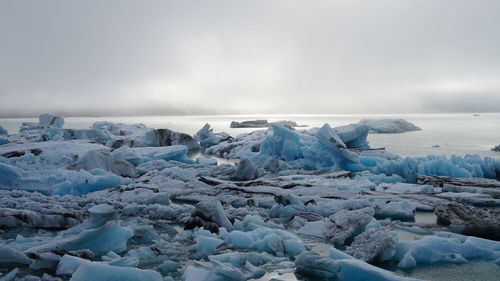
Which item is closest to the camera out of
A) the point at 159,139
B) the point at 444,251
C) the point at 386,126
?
the point at 444,251

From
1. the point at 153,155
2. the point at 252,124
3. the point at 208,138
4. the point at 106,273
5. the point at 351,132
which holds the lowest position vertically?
the point at 252,124

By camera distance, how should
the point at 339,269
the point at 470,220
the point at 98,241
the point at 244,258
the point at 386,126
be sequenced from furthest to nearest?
the point at 386,126 < the point at 470,220 < the point at 98,241 < the point at 244,258 < the point at 339,269

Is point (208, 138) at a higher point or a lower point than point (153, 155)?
lower

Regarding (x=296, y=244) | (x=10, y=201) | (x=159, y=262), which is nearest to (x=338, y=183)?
(x=296, y=244)

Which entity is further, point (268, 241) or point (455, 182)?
point (455, 182)

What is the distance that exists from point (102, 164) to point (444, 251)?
35.5 ft

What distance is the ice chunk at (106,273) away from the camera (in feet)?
A: 12.0

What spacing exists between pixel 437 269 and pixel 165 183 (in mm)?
7703

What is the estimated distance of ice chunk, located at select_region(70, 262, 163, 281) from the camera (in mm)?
3658

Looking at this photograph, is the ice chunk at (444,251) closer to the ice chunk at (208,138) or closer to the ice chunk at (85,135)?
the ice chunk at (85,135)

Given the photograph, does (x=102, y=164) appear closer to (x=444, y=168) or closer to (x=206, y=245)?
(x=206, y=245)

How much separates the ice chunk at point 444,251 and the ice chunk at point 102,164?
400 inches

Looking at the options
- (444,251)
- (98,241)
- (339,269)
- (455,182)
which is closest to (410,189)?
(455,182)

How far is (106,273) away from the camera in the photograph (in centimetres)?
369
